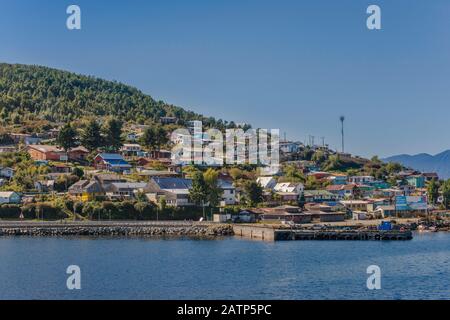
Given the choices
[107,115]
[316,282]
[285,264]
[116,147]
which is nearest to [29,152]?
[116,147]

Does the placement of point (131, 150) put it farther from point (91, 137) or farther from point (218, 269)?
point (218, 269)

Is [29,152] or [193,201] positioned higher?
[29,152]

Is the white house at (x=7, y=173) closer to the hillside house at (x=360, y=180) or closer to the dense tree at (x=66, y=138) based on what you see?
the dense tree at (x=66, y=138)

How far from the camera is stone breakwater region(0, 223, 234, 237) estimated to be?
47.2 meters

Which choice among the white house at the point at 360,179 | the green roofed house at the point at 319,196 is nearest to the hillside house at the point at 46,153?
the green roofed house at the point at 319,196

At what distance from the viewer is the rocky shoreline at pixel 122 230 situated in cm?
4719

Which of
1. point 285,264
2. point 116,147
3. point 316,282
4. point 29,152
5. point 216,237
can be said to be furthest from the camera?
point 116,147

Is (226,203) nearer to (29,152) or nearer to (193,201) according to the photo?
(193,201)

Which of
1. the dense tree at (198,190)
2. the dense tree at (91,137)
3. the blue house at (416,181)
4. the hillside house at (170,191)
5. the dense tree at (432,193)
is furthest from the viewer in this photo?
the blue house at (416,181)

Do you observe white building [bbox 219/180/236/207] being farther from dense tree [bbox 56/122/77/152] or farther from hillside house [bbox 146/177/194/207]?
dense tree [bbox 56/122/77/152]

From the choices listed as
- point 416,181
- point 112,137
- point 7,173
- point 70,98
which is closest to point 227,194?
point 7,173

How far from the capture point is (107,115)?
96.7 m

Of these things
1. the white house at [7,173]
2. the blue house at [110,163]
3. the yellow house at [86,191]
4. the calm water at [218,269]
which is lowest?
the calm water at [218,269]
